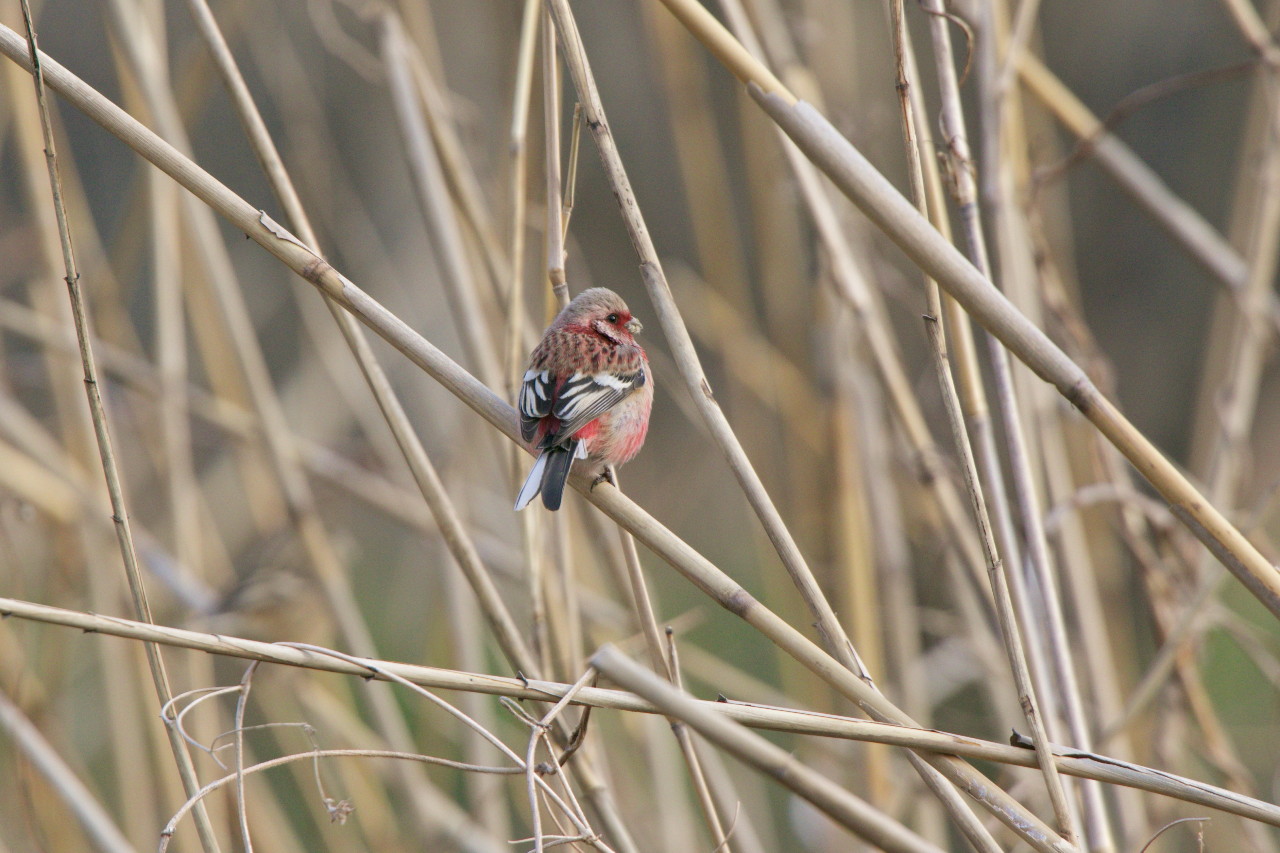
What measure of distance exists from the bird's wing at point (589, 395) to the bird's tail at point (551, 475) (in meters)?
0.04

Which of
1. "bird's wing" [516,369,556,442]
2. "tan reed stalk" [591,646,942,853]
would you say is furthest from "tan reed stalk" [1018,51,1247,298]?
"tan reed stalk" [591,646,942,853]

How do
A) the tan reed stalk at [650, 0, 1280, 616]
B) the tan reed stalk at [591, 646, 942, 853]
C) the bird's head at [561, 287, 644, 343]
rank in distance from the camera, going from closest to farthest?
the tan reed stalk at [591, 646, 942, 853]
the tan reed stalk at [650, 0, 1280, 616]
the bird's head at [561, 287, 644, 343]

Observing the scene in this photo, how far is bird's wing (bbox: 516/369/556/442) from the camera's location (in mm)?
2123

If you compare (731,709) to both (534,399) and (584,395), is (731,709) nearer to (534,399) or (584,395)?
(534,399)

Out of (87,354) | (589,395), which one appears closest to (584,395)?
(589,395)

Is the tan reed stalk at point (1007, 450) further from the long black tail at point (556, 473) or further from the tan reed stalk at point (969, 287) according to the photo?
the long black tail at point (556, 473)

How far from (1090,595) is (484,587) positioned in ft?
5.42

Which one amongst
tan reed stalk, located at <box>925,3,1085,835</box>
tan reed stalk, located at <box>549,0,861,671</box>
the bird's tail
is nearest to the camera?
tan reed stalk, located at <box>549,0,861,671</box>

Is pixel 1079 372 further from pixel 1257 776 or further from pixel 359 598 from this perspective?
pixel 359 598

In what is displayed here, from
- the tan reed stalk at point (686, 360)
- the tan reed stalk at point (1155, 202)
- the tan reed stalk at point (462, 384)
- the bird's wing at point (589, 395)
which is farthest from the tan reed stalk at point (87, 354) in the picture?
the tan reed stalk at point (1155, 202)

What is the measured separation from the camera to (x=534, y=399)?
2.22m

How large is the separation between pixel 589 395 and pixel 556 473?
342mm

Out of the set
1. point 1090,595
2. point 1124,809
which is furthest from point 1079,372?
point 1124,809

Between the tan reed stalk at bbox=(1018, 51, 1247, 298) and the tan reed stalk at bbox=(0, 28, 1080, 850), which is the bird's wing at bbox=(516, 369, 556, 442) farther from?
the tan reed stalk at bbox=(1018, 51, 1247, 298)
